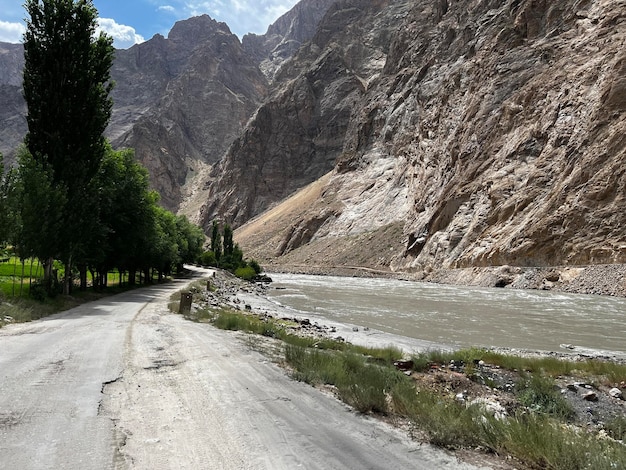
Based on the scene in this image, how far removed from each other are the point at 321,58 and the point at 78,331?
18428 cm

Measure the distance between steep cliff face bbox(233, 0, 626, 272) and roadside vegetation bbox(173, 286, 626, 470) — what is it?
31.8 metres

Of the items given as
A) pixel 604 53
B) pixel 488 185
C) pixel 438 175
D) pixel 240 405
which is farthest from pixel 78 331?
pixel 438 175

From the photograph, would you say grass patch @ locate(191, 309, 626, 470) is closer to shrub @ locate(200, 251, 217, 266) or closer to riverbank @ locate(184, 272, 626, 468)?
riverbank @ locate(184, 272, 626, 468)

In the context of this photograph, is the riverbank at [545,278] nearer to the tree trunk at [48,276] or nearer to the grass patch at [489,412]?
the grass patch at [489,412]

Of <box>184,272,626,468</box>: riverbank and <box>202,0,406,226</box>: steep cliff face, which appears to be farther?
<box>202,0,406,226</box>: steep cliff face

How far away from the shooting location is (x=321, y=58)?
179750mm

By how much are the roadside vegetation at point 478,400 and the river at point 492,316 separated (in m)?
5.56

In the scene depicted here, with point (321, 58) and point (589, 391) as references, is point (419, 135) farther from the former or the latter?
point (321, 58)

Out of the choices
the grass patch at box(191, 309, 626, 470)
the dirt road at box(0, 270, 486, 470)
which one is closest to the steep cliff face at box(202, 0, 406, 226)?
the grass patch at box(191, 309, 626, 470)

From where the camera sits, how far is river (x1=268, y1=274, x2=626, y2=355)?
17.6 m

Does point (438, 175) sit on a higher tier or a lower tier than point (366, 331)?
higher

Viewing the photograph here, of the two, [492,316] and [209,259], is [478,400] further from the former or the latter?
[209,259]

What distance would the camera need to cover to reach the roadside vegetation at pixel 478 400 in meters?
4.36

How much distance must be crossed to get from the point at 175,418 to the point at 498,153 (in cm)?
5921
